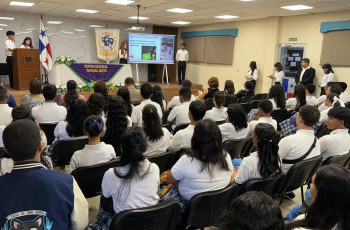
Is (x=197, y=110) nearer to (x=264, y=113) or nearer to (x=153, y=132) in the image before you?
(x=153, y=132)

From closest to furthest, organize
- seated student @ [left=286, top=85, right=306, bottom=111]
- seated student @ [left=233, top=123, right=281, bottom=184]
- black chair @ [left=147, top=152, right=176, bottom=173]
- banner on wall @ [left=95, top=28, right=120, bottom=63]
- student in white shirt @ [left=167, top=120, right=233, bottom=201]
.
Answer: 1. student in white shirt @ [left=167, top=120, right=233, bottom=201]
2. seated student @ [left=233, top=123, right=281, bottom=184]
3. black chair @ [left=147, top=152, right=176, bottom=173]
4. seated student @ [left=286, top=85, right=306, bottom=111]
5. banner on wall @ [left=95, top=28, right=120, bottom=63]

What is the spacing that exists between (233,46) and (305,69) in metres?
3.25

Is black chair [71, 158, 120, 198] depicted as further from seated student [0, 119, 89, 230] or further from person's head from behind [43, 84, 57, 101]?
person's head from behind [43, 84, 57, 101]

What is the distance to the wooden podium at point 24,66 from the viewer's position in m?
7.50

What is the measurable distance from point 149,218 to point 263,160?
0.95 m

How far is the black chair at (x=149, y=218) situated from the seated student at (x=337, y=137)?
6.01 ft

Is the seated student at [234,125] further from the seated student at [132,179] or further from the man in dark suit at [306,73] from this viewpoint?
the man in dark suit at [306,73]

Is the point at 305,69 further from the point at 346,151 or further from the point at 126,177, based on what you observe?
the point at 126,177

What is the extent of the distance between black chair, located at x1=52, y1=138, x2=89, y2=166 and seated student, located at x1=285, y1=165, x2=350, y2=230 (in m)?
2.17

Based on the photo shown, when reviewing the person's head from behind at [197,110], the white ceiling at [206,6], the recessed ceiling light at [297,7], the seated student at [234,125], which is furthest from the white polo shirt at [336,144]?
the recessed ceiling light at [297,7]

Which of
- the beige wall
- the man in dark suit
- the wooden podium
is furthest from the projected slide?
the man in dark suit

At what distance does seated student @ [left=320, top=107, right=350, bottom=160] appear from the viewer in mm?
2680

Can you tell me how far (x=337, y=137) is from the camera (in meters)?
2.69

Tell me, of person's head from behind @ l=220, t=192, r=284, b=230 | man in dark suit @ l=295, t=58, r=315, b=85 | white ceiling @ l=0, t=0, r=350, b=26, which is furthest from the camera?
man in dark suit @ l=295, t=58, r=315, b=85
